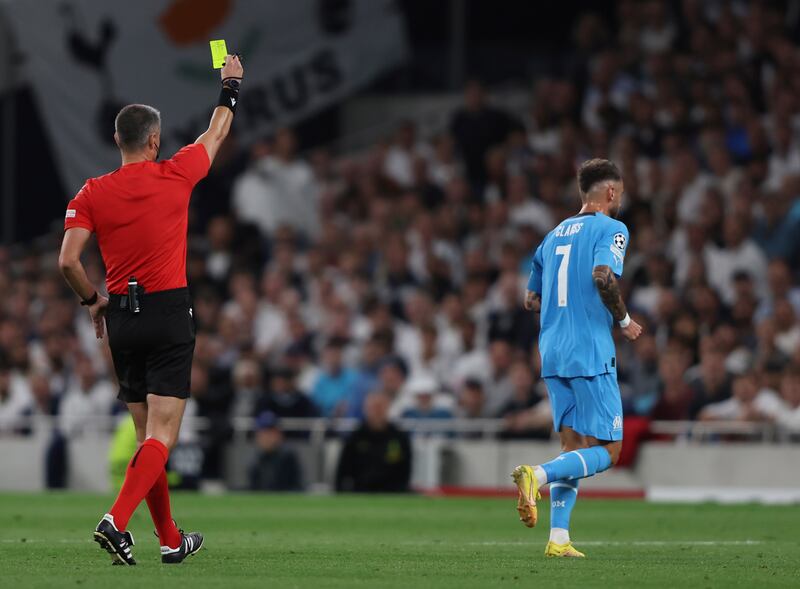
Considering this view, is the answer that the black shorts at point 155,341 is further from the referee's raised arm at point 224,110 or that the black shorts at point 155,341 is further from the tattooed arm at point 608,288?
the tattooed arm at point 608,288

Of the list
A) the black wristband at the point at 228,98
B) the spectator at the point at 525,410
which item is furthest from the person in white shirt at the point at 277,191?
the black wristband at the point at 228,98

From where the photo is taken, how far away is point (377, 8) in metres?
24.2

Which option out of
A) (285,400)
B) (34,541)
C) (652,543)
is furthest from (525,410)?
(34,541)

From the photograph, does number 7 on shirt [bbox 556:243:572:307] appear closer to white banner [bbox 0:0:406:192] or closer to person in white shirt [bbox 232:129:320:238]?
person in white shirt [bbox 232:129:320:238]

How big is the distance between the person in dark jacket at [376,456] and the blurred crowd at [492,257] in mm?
94

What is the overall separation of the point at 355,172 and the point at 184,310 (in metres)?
14.8

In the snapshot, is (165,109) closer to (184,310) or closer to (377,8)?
(377,8)

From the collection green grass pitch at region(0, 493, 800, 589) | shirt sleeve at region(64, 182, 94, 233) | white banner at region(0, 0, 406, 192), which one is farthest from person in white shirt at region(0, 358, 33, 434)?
shirt sleeve at region(64, 182, 94, 233)

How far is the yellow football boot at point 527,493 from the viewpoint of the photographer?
9.08m

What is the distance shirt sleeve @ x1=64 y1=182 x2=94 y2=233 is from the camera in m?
8.78

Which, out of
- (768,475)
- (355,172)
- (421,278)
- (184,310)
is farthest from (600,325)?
(355,172)

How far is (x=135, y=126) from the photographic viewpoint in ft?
29.1

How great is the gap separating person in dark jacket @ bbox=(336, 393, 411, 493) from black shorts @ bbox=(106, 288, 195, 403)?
378 inches

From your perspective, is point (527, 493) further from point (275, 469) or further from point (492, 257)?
point (492, 257)
